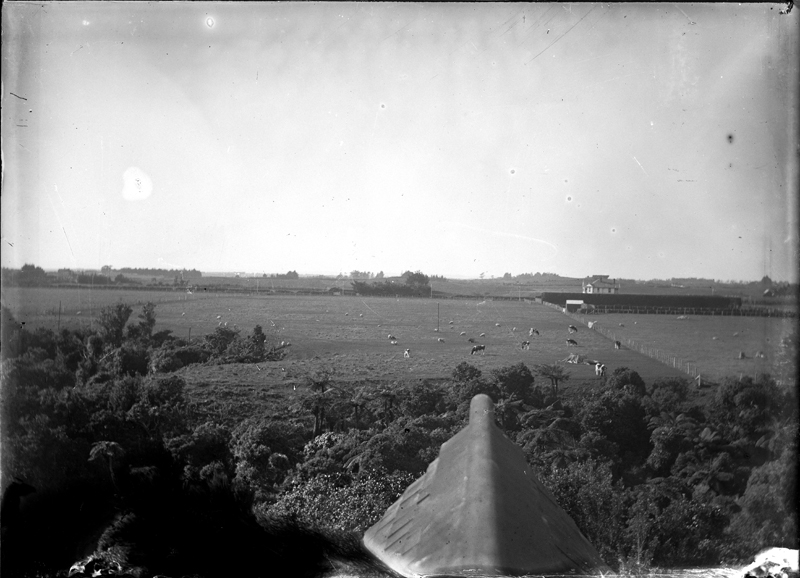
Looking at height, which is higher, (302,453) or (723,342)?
(723,342)

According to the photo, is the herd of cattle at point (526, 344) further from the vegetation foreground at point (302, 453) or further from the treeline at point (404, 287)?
the treeline at point (404, 287)

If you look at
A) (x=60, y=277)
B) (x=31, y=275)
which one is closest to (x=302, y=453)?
(x=60, y=277)

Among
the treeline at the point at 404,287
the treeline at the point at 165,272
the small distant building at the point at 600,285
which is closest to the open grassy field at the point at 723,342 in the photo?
the small distant building at the point at 600,285

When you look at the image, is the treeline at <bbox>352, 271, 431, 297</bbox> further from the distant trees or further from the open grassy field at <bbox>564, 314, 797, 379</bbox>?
the distant trees

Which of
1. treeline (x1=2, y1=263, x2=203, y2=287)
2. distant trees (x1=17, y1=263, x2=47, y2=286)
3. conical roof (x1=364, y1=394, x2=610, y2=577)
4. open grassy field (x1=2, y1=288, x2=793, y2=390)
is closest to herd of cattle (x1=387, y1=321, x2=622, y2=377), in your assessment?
open grassy field (x1=2, y1=288, x2=793, y2=390)

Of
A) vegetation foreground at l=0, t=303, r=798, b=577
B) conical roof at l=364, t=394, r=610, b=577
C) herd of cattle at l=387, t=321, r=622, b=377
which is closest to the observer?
conical roof at l=364, t=394, r=610, b=577

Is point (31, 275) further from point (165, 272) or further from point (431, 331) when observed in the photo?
point (431, 331)
